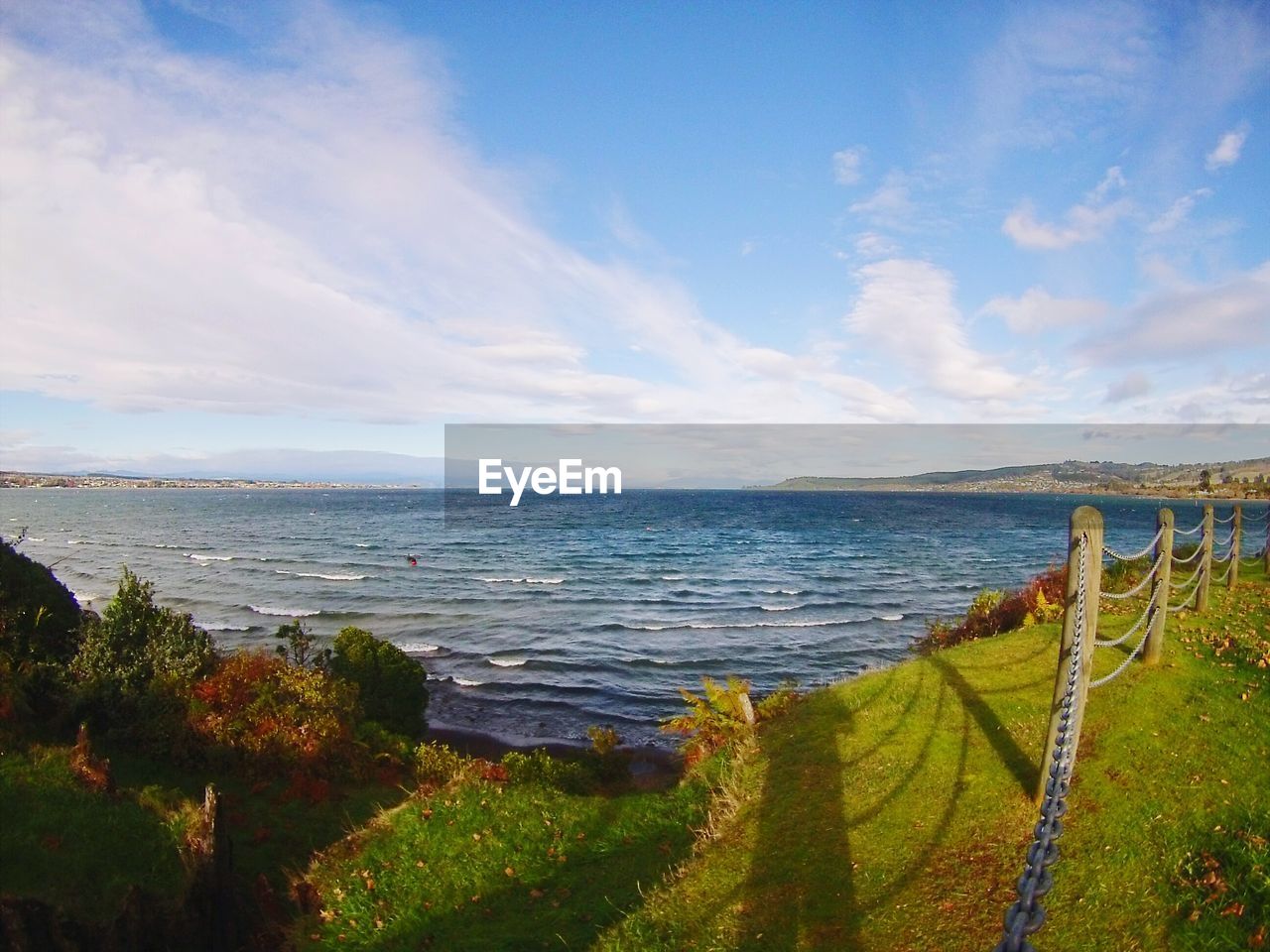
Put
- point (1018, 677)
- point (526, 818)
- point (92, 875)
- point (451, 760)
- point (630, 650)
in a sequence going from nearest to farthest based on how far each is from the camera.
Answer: point (92, 875)
point (526, 818)
point (1018, 677)
point (451, 760)
point (630, 650)

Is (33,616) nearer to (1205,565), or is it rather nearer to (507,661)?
(507,661)

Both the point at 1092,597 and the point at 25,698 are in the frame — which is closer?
the point at 1092,597

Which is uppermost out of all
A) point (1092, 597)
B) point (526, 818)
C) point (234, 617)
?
point (1092, 597)

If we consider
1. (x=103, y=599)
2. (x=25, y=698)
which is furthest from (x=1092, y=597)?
(x=103, y=599)

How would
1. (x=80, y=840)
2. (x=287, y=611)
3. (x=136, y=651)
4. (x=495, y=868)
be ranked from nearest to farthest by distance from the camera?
(x=80, y=840) → (x=495, y=868) → (x=136, y=651) → (x=287, y=611)

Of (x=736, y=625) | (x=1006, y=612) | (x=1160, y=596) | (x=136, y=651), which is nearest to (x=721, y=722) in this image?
(x=1160, y=596)

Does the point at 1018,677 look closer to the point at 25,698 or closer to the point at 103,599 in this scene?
the point at 25,698
